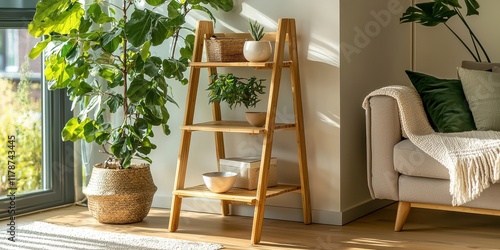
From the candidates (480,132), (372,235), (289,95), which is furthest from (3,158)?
(480,132)

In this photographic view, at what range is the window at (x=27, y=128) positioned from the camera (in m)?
3.97

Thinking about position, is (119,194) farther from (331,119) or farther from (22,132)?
(331,119)

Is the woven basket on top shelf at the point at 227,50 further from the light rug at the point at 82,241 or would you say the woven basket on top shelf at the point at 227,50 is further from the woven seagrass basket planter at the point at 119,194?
the light rug at the point at 82,241

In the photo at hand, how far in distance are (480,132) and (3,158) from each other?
2.30 meters

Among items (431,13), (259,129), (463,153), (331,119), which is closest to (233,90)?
(259,129)

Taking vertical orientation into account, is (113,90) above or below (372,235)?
above

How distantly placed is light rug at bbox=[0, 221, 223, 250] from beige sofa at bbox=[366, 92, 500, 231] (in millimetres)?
827

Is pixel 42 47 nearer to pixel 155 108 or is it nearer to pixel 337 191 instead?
pixel 155 108

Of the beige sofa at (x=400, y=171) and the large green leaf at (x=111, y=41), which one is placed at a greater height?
the large green leaf at (x=111, y=41)

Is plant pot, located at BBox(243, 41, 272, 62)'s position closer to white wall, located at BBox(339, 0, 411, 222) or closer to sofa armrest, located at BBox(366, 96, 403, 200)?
white wall, located at BBox(339, 0, 411, 222)

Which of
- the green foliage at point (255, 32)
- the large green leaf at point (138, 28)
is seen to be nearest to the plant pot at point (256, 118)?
the green foliage at point (255, 32)

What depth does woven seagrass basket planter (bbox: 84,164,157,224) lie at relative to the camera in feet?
12.3

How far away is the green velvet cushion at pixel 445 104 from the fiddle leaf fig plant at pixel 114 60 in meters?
1.02

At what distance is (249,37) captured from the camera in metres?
3.77
